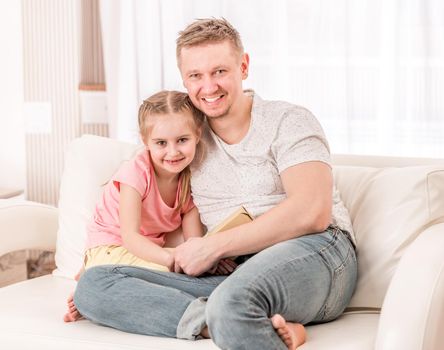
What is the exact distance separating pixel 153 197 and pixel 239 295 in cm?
57

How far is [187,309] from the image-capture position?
1.96m

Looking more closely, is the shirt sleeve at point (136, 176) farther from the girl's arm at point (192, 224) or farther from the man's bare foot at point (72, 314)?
the man's bare foot at point (72, 314)

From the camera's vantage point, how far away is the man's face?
2.20 meters

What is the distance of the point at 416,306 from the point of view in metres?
1.78

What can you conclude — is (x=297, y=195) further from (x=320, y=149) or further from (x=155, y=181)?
(x=155, y=181)

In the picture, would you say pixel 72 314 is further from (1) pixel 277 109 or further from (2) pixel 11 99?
(2) pixel 11 99

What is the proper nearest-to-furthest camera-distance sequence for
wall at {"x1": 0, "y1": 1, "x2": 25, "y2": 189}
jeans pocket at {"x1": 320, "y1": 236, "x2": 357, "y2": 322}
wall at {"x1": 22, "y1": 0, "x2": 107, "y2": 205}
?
jeans pocket at {"x1": 320, "y1": 236, "x2": 357, "y2": 322} → wall at {"x1": 22, "y1": 0, "x2": 107, "y2": 205} → wall at {"x1": 0, "y1": 1, "x2": 25, "y2": 189}

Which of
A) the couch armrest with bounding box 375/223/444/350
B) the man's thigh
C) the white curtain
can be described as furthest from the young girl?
the white curtain

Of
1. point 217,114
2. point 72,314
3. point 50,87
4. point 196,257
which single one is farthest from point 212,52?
point 50,87

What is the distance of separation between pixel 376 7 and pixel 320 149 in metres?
0.84

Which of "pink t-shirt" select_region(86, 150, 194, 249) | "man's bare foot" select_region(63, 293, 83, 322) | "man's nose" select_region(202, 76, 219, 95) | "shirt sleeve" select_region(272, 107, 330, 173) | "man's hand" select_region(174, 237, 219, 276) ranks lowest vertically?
"man's bare foot" select_region(63, 293, 83, 322)

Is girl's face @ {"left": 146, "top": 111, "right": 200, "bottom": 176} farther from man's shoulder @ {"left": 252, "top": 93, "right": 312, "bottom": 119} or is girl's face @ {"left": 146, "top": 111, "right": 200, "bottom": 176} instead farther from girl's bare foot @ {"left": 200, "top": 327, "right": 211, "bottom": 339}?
girl's bare foot @ {"left": 200, "top": 327, "right": 211, "bottom": 339}

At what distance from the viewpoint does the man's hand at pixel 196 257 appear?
2.10 metres

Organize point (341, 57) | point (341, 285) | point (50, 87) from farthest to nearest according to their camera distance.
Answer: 1. point (50, 87)
2. point (341, 57)
3. point (341, 285)
